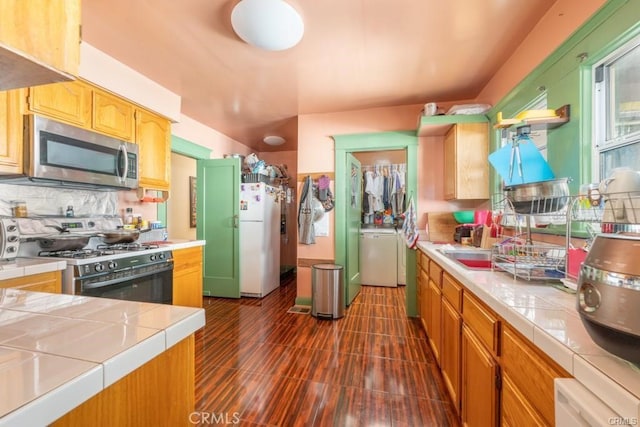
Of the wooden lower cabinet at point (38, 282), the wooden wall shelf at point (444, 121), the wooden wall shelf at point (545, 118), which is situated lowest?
the wooden lower cabinet at point (38, 282)

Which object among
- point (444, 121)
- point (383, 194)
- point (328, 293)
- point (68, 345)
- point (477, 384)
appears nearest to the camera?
point (68, 345)

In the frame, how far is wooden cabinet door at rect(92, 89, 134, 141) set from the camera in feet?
7.11

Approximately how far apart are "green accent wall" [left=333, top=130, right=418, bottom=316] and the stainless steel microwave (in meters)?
2.09

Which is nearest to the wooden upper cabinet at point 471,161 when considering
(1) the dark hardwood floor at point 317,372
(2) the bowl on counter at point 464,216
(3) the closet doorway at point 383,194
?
(2) the bowl on counter at point 464,216

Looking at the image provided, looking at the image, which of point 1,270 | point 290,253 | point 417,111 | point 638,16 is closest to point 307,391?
point 1,270

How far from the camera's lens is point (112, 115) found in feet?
7.48

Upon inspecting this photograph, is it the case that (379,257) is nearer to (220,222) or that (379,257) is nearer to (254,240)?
(254,240)

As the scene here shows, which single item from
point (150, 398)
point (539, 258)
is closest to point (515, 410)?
point (539, 258)

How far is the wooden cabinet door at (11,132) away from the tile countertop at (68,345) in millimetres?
1295

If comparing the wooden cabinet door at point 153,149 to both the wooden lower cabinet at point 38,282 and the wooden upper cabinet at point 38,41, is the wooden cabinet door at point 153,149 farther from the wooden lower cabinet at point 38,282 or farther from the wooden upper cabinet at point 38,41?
the wooden upper cabinet at point 38,41

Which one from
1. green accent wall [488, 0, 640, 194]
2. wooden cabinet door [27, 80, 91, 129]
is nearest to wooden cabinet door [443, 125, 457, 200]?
green accent wall [488, 0, 640, 194]

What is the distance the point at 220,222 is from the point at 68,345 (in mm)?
3453

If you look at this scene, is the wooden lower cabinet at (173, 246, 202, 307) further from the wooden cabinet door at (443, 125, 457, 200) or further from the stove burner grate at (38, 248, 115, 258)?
the wooden cabinet door at (443, 125, 457, 200)

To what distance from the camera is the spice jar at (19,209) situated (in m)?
1.89
